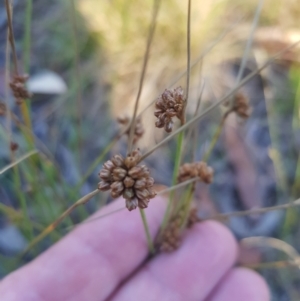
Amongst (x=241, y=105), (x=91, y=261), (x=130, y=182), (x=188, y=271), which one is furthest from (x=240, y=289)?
(x=130, y=182)

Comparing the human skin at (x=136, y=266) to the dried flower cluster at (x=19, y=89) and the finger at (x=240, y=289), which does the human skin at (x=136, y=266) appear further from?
the dried flower cluster at (x=19, y=89)

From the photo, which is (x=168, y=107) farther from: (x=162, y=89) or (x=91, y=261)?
(x=162, y=89)

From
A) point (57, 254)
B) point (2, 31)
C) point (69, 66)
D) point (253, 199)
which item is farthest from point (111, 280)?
point (2, 31)

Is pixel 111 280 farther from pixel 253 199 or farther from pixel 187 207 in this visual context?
pixel 253 199

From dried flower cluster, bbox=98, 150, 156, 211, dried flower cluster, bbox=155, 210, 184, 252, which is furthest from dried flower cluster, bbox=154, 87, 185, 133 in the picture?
dried flower cluster, bbox=155, 210, 184, 252

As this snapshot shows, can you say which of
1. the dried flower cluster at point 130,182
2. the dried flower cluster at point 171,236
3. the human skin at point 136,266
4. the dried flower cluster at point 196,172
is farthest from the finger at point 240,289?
the dried flower cluster at point 130,182

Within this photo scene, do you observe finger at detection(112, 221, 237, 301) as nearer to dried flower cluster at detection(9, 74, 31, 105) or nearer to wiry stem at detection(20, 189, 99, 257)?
wiry stem at detection(20, 189, 99, 257)
